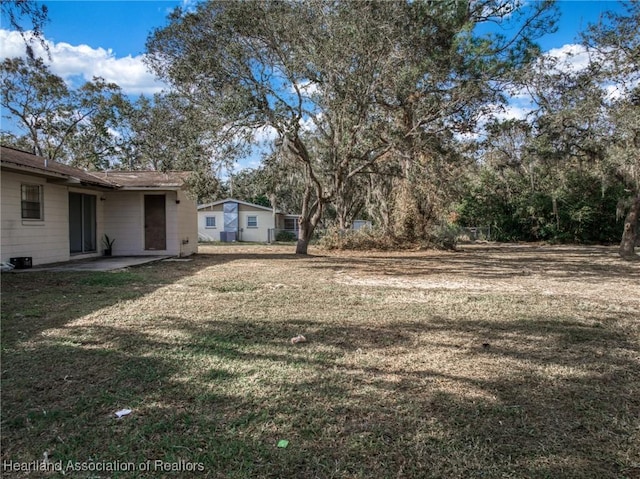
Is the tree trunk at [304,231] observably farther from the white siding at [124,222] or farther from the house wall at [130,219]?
the white siding at [124,222]

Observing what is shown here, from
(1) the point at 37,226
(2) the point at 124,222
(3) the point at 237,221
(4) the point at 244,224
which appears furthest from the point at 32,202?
(4) the point at 244,224

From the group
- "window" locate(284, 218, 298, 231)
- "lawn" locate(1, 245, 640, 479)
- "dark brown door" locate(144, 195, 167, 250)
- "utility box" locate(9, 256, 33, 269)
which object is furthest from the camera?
"window" locate(284, 218, 298, 231)

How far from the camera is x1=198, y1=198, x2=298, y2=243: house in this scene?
30922 millimetres

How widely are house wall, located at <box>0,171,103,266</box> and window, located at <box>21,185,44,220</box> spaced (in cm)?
10

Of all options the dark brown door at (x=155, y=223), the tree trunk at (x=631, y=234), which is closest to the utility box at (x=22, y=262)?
the dark brown door at (x=155, y=223)

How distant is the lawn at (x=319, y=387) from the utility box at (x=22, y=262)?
373 centimetres

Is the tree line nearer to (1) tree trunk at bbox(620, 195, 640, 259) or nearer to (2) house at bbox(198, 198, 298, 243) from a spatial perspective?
(1) tree trunk at bbox(620, 195, 640, 259)

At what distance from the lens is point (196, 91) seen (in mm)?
11445

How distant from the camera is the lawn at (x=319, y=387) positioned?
7.36ft

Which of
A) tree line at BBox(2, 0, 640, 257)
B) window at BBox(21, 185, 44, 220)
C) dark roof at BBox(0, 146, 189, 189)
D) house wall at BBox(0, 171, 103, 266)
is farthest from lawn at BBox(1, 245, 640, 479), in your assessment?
tree line at BBox(2, 0, 640, 257)

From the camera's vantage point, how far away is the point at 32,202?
10.2 meters

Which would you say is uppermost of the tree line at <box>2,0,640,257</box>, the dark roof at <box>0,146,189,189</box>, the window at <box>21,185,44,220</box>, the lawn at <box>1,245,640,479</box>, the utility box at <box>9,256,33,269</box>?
the tree line at <box>2,0,640,257</box>

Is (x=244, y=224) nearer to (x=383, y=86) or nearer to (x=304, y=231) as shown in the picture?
(x=304, y=231)

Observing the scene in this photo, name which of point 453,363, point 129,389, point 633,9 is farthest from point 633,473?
point 633,9
